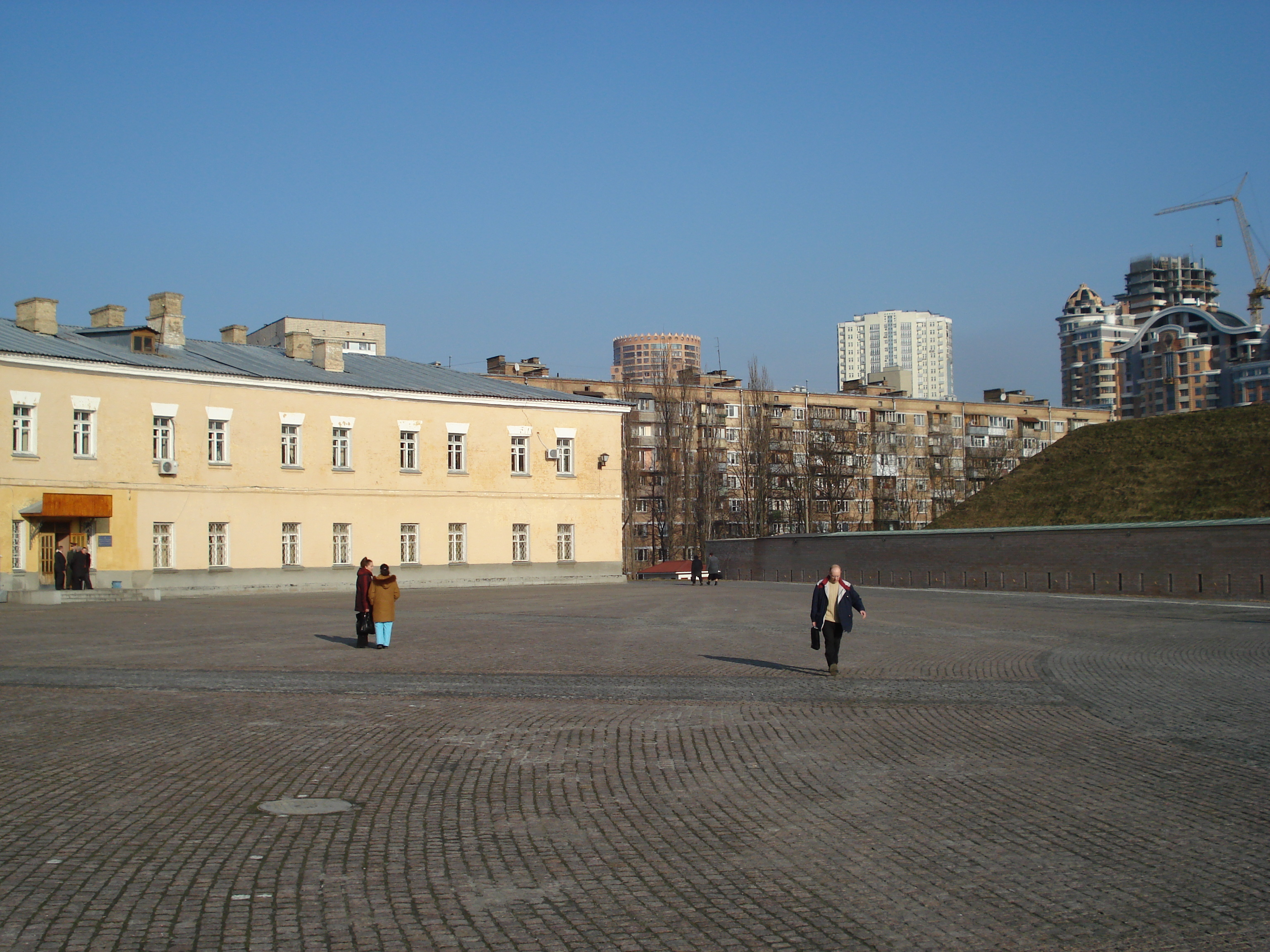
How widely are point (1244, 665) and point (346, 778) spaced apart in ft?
45.1

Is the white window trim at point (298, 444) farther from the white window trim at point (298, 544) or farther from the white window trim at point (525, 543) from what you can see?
the white window trim at point (525, 543)

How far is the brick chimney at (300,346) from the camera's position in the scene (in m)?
52.0

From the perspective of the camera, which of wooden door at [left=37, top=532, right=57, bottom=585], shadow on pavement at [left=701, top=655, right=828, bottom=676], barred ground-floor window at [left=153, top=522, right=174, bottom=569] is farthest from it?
barred ground-floor window at [left=153, top=522, right=174, bottom=569]

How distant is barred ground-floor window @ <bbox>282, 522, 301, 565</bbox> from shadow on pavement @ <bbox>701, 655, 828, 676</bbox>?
3049 cm

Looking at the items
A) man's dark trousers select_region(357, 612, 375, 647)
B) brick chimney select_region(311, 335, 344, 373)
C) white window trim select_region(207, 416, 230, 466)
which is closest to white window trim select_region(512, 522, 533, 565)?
brick chimney select_region(311, 335, 344, 373)

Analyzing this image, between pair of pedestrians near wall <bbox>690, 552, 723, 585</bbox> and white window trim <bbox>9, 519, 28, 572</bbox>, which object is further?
pair of pedestrians near wall <bbox>690, 552, 723, 585</bbox>

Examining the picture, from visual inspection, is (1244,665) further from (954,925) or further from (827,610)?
(954,925)

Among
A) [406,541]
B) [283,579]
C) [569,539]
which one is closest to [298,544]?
[283,579]

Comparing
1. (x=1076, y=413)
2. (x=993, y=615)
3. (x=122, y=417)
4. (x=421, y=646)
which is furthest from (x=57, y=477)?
(x=1076, y=413)

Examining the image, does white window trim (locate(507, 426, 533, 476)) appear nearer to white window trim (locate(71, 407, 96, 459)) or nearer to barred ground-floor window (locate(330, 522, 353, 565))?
barred ground-floor window (locate(330, 522, 353, 565))

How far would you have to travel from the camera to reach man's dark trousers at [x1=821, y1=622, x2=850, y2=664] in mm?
16750

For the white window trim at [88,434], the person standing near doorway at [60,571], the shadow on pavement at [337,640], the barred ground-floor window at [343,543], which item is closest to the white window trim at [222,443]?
the white window trim at [88,434]

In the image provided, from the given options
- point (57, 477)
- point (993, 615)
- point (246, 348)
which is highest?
point (246, 348)

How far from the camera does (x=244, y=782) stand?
31.1 feet
